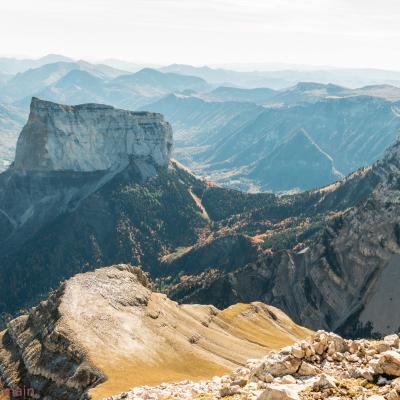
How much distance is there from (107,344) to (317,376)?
254ft

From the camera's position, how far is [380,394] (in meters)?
48.1

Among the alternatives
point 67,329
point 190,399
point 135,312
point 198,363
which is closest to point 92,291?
point 135,312

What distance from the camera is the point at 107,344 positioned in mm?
126688

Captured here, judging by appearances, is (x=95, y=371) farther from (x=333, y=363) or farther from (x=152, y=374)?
(x=333, y=363)

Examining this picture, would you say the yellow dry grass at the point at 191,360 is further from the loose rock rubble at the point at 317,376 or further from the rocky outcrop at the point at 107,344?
the loose rock rubble at the point at 317,376

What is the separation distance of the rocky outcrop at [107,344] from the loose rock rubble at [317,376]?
126 feet

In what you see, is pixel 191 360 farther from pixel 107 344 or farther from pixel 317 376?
pixel 317 376

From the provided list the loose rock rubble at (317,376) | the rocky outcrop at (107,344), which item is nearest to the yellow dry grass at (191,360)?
the rocky outcrop at (107,344)

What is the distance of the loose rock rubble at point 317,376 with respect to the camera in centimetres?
4938

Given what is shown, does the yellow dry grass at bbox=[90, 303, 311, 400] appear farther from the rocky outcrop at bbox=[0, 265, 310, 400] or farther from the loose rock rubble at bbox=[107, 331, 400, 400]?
the loose rock rubble at bbox=[107, 331, 400, 400]

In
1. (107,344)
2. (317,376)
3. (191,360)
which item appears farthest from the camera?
(191,360)

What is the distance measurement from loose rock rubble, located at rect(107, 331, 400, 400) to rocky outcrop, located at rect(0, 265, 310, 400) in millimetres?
38547

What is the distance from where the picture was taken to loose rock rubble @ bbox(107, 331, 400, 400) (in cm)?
4938

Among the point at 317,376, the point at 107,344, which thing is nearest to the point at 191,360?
the point at 107,344
